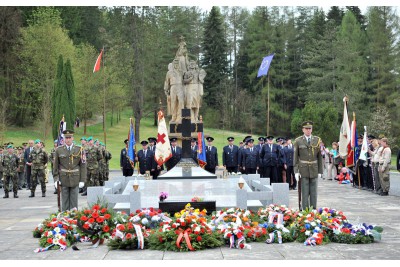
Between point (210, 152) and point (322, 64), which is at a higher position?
point (322, 64)

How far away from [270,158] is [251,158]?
0.73 m

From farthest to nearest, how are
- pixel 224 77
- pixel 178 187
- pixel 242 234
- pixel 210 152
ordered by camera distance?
pixel 224 77, pixel 210 152, pixel 178 187, pixel 242 234

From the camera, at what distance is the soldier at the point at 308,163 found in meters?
12.8

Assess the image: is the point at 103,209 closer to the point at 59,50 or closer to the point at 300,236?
the point at 300,236

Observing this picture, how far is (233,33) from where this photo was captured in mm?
77562

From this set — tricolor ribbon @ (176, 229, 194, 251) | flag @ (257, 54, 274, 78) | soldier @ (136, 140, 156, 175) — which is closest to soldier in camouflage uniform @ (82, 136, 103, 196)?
soldier @ (136, 140, 156, 175)

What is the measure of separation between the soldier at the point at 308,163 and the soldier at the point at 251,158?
8268 mm

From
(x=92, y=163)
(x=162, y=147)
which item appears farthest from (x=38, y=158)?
(x=162, y=147)

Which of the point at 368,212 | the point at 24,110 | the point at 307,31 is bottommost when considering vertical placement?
the point at 368,212

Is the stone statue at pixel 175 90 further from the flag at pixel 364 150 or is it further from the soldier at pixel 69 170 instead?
the soldier at pixel 69 170

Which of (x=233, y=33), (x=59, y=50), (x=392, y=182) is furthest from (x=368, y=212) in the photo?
(x=233, y=33)

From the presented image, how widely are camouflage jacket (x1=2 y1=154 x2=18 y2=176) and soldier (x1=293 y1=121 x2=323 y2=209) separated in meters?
10.6

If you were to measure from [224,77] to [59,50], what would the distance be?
75.9ft

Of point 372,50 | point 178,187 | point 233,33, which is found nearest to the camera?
point 178,187
